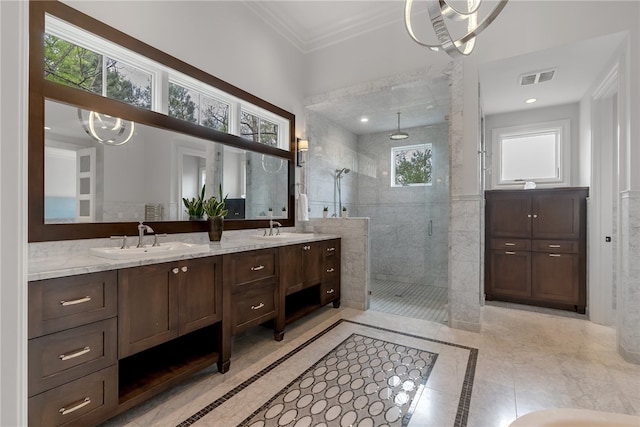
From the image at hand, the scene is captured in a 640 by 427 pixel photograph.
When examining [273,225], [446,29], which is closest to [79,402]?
[273,225]

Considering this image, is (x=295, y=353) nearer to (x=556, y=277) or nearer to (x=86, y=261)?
(x=86, y=261)

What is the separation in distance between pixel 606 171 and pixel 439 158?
1.94m

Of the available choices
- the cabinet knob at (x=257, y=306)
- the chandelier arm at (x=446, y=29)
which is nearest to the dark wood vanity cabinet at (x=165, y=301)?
the cabinet knob at (x=257, y=306)

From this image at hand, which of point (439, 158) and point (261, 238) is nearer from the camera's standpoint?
point (261, 238)

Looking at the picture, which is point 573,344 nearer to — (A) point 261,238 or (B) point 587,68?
(B) point 587,68

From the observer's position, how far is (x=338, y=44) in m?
3.88

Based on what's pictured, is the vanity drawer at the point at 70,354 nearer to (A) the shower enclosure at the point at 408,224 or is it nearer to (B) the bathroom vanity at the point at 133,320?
(B) the bathroom vanity at the point at 133,320

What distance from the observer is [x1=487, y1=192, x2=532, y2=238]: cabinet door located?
12.3 feet

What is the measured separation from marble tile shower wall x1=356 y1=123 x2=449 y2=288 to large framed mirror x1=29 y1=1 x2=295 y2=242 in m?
2.63

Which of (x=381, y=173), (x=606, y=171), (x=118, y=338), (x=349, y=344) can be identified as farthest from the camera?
(x=381, y=173)

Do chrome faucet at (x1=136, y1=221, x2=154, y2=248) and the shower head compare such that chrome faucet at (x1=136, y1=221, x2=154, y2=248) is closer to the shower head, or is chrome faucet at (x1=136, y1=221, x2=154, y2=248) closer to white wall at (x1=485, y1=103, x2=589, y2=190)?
the shower head

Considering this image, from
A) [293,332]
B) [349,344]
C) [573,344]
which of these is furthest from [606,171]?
[293,332]

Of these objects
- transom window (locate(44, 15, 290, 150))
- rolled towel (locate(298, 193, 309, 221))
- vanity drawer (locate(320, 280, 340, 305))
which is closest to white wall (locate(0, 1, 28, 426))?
transom window (locate(44, 15, 290, 150))

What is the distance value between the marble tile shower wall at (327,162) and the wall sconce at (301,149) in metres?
0.14
